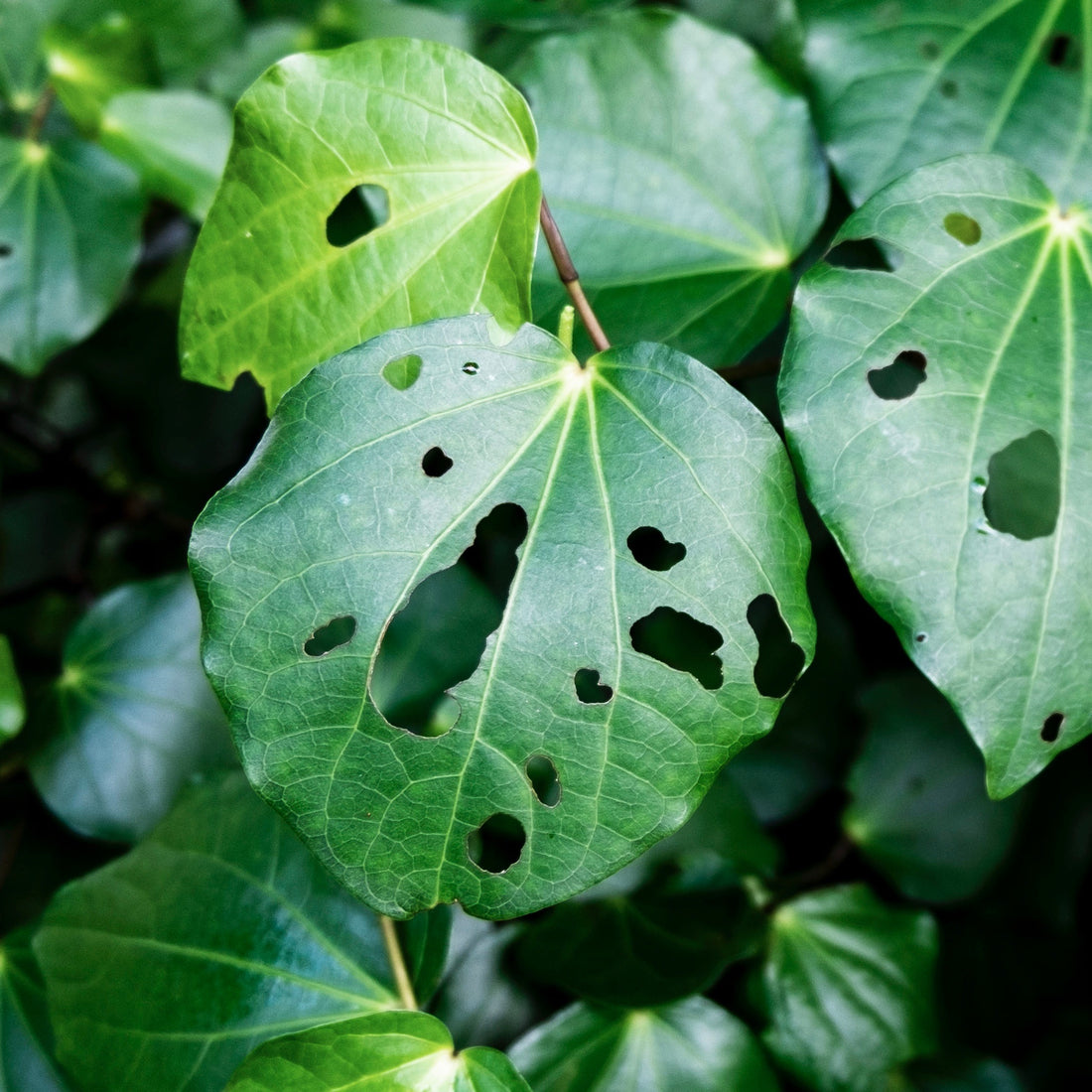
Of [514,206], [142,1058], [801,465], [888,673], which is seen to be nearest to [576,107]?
[514,206]

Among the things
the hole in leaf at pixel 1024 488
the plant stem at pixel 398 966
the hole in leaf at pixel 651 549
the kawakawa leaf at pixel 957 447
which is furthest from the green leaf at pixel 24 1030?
the hole in leaf at pixel 1024 488

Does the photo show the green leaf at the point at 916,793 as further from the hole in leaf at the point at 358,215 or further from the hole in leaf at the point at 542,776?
the hole in leaf at the point at 358,215

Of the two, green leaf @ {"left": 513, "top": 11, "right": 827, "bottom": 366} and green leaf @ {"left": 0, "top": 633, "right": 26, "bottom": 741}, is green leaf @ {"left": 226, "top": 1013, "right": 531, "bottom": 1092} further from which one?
green leaf @ {"left": 513, "top": 11, "right": 827, "bottom": 366}

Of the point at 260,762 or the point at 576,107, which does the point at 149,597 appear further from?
the point at 576,107

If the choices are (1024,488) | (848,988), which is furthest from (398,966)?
(1024,488)

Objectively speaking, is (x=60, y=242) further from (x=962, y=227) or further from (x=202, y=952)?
(x=962, y=227)

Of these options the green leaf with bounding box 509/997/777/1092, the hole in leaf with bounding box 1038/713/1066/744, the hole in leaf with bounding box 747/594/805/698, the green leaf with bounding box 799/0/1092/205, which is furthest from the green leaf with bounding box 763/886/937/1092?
the green leaf with bounding box 799/0/1092/205
